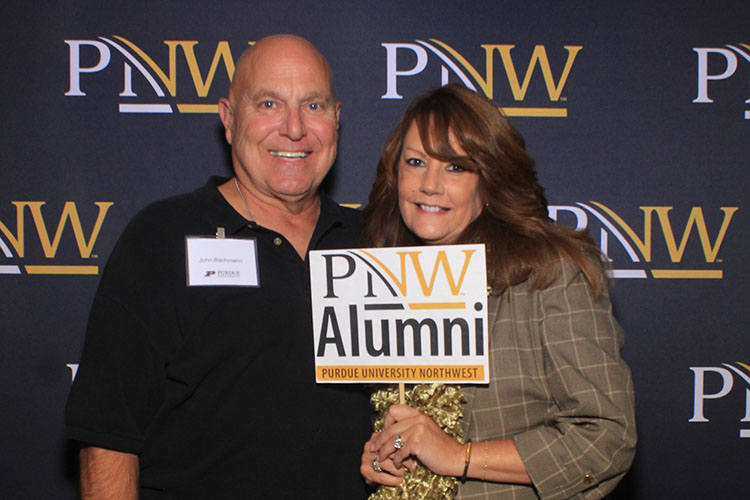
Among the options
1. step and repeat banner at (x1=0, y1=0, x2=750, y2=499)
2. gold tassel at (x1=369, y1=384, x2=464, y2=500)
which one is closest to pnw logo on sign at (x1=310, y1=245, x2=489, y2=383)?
gold tassel at (x1=369, y1=384, x2=464, y2=500)

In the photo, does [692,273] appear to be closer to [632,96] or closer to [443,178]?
[632,96]

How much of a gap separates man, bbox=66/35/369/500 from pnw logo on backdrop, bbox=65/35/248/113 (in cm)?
66

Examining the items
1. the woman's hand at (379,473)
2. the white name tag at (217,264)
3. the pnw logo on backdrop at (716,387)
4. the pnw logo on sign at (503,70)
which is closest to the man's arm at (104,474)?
the white name tag at (217,264)

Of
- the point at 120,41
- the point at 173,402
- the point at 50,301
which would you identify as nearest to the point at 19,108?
the point at 120,41

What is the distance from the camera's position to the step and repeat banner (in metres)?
2.15

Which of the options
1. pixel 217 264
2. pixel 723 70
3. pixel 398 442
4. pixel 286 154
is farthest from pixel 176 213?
pixel 723 70

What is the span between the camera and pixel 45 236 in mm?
2172

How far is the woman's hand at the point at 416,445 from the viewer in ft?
4.36

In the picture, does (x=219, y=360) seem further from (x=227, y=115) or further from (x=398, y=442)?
(x=227, y=115)

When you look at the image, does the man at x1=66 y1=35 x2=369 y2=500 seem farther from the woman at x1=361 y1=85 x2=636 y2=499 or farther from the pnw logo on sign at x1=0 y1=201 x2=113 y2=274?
the pnw logo on sign at x1=0 y1=201 x2=113 y2=274

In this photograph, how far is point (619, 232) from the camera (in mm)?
2219

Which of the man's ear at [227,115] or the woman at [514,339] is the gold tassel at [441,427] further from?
the man's ear at [227,115]

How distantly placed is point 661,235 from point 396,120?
1.06m

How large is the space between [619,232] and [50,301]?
2.09 meters
